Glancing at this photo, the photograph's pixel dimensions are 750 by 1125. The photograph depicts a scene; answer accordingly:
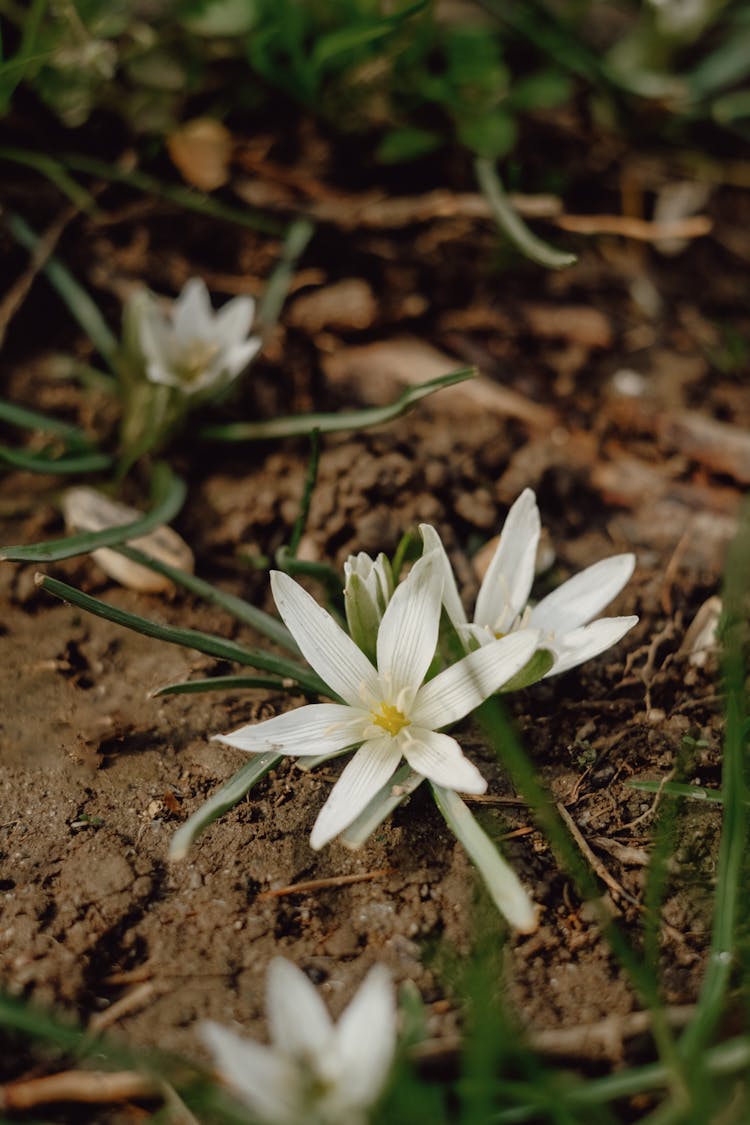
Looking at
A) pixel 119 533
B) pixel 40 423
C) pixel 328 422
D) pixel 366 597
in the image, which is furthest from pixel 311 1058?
pixel 40 423

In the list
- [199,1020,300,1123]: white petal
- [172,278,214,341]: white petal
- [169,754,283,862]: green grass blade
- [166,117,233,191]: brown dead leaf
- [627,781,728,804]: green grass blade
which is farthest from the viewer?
[166,117,233,191]: brown dead leaf

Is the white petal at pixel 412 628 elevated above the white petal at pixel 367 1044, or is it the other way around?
the white petal at pixel 412 628

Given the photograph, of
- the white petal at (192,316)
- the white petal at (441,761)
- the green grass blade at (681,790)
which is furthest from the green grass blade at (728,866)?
the white petal at (192,316)

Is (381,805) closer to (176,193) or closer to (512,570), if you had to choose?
(512,570)

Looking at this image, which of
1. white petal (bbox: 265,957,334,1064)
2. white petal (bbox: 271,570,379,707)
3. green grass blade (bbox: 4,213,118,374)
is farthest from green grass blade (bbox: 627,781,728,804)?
green grass blade (bbox: 4,213,118,374)

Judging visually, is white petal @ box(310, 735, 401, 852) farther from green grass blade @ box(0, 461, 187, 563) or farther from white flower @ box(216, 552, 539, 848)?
green grass blade @ box(0, 461, 187, 563)

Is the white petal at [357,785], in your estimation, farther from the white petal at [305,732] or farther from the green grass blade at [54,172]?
the green grass blade at [54,172]
